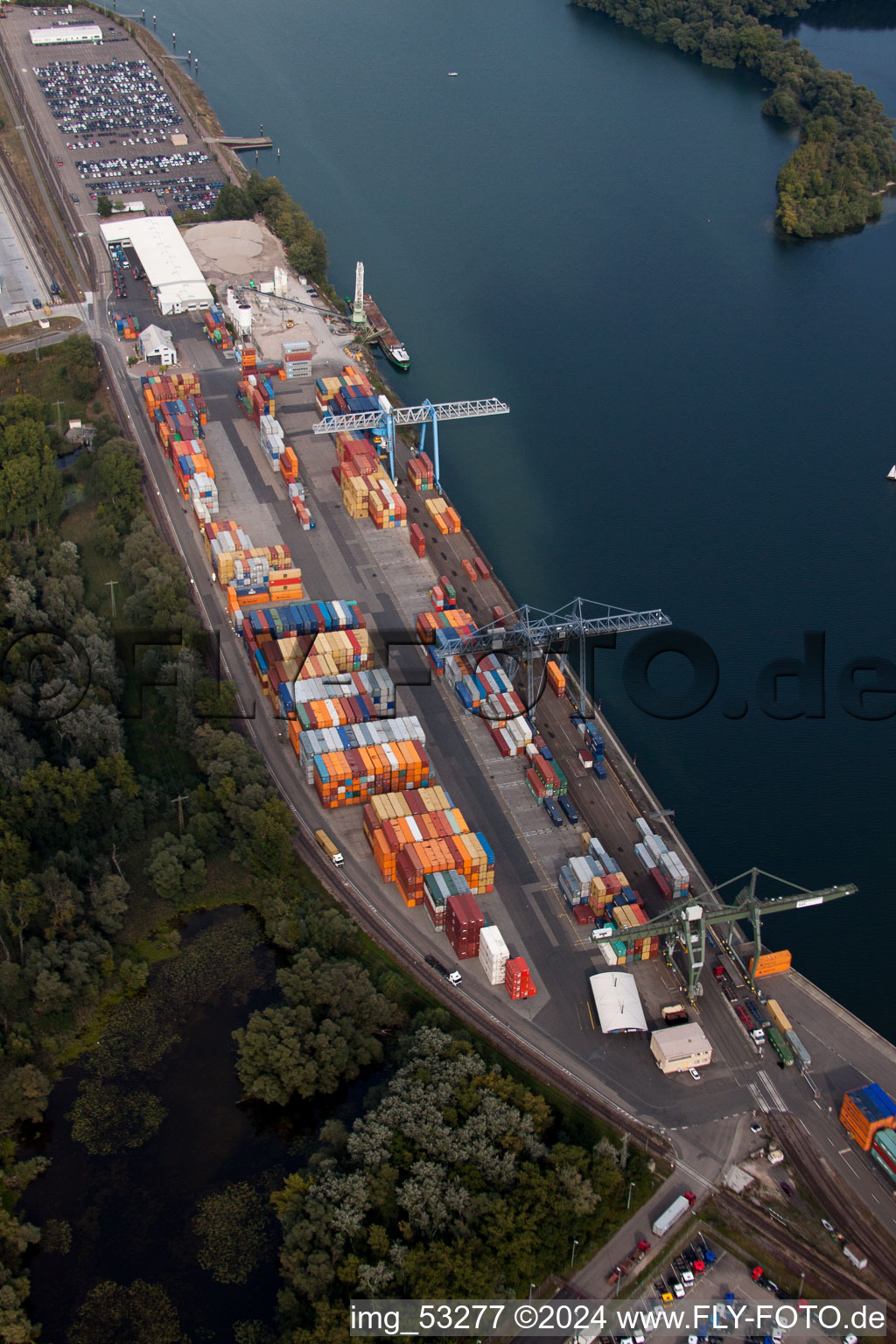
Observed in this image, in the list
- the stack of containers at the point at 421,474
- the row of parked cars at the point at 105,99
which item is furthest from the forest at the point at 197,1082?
the row of parked cars at the point at 105,99

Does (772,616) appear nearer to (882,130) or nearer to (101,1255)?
(101,1255)

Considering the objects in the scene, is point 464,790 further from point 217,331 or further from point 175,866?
point 217,331

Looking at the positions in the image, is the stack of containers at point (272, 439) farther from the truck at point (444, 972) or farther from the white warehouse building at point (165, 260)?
the truck at point (444, 972)

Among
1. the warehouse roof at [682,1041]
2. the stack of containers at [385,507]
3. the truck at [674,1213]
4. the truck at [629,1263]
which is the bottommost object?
the truck at [629,1263]

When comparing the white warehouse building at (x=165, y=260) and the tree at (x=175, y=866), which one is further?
the white warehouse building at (x=165, y=260)

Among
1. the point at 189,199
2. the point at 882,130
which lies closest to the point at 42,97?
the point at 189,199

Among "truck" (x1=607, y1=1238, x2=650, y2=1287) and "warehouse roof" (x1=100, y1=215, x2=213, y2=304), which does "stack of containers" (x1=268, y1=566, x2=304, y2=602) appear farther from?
"truck" (x1=607, y1=1238, x2=650, y2=1287)
